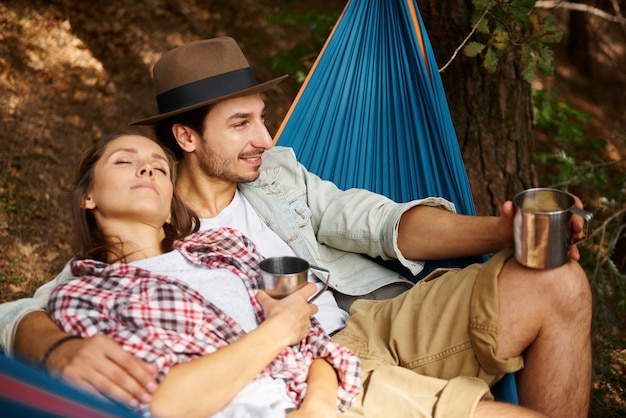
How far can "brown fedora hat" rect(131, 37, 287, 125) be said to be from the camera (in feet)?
7.04

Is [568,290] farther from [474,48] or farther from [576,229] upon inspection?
[474,48]

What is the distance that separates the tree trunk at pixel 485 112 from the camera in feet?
9.49

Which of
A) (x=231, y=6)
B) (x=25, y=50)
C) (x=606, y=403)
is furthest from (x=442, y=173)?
(x=231, y=6)

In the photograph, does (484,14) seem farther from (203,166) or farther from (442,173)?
(203,166)

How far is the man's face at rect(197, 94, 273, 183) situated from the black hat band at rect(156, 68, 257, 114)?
0.04 m

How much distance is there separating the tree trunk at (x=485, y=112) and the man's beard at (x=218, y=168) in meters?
1.12

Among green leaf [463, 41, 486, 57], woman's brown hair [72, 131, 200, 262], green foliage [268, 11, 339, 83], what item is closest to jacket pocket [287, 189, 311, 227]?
woman's brown hair [72, 131, 200, 262]

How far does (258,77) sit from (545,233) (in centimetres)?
381

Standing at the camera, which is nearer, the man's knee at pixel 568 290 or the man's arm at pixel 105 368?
the man's arm at pixel 105 368

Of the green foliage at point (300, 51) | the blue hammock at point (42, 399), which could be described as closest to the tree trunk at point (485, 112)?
the green foliage at point (300, 51)

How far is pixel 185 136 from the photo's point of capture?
2.24m

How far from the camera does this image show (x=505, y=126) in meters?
3.00

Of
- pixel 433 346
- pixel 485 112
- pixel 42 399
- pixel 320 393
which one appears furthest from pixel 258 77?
pixel 42 399

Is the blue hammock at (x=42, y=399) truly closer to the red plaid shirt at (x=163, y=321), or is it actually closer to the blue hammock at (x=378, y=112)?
the red plaid shirt at (x=163, y=321)
